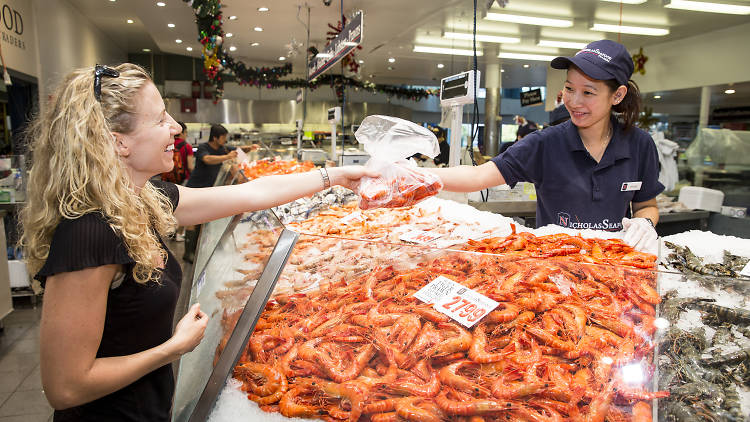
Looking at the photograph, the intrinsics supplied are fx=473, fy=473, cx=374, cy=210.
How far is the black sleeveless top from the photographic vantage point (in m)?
1.03

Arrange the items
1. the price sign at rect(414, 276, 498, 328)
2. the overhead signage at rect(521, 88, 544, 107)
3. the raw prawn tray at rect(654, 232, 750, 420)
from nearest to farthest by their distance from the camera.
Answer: the raw prawn tray at rect(654, 232, 750, 420), the price sign at rect(414, 276, 498, 328), the overhead signage at rect(521, 88, 544, 107)

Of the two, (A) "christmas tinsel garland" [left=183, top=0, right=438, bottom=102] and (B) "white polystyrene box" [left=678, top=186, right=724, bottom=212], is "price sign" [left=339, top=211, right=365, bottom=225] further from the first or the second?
(A) "christmas tinsel garland" [left=183, top=0, right=438, bottom=102]

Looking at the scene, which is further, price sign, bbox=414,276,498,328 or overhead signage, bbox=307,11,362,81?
overhead signage, bbox=307,11,362,81

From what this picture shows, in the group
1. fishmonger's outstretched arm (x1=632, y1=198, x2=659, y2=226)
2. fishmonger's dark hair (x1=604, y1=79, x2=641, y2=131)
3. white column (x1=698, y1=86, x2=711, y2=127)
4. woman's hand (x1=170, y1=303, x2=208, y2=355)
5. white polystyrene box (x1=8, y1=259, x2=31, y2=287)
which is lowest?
white polystyrene box (x1=8, y1=259, x2=31, y2=287)

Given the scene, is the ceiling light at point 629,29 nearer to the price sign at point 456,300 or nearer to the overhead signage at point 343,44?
the overhead signage at point 343,44

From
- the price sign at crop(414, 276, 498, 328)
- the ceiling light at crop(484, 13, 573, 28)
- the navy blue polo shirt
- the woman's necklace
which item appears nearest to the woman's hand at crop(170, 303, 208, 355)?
the price sign at crop(414, 276, 498, 328)

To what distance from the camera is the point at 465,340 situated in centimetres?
113

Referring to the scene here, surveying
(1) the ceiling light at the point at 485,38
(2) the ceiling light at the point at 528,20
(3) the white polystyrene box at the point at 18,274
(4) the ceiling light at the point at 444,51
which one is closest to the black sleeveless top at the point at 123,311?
(3) the white polystyrene box at the point at 18,274

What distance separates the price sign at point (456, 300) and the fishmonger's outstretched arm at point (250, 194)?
55 centimetres

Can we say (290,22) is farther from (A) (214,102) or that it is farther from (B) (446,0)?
(A) (214,102)

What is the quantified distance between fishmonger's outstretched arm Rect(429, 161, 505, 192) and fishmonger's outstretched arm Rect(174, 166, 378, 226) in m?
0.41

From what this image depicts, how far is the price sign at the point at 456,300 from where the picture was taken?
3.92 feet

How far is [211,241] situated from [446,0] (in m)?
5.44

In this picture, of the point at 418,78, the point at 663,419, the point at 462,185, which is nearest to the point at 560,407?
the point at 663,419
